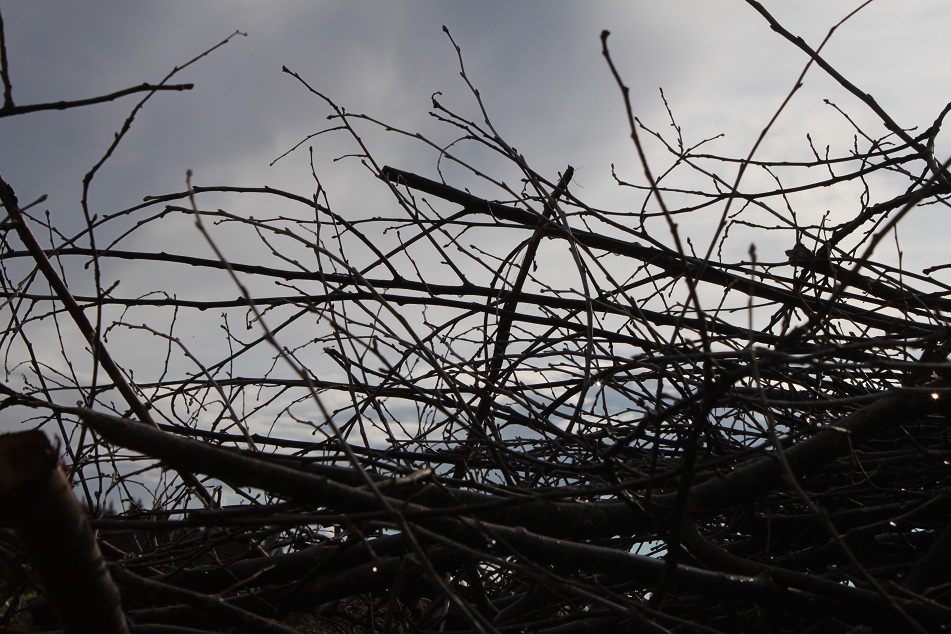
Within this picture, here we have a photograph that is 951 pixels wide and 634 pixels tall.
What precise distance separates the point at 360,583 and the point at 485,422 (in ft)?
2.11

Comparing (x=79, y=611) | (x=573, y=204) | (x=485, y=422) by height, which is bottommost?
(x=79, y=611)

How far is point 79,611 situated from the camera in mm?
1142

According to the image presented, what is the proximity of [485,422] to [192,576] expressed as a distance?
962 millimetres

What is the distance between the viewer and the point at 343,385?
225cm

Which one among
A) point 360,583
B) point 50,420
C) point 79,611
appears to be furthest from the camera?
point 50,420

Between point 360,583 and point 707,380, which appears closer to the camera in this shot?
point 707,380

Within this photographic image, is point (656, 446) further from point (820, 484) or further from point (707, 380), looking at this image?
point (820, 484)

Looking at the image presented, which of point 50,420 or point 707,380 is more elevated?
point 50,420

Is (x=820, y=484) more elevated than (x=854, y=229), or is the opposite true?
(x=854, y=229)

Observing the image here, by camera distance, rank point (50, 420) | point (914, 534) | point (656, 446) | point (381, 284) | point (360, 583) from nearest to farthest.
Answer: point (656, 446)
point (360, 583)
point (914, 534)
point (50, 420)
point (381, 284)

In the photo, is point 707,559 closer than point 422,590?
Yes

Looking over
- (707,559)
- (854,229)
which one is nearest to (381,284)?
(707,559)

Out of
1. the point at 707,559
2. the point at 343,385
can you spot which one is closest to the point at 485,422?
the point at 343,385

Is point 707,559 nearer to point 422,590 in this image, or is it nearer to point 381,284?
point 422,590
